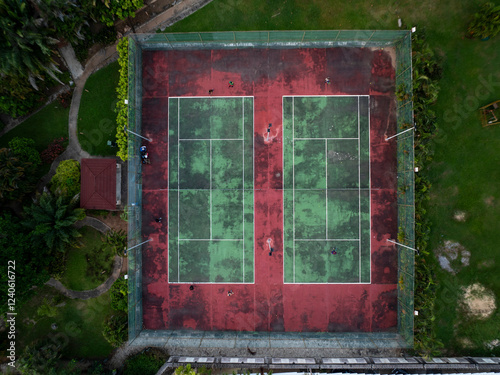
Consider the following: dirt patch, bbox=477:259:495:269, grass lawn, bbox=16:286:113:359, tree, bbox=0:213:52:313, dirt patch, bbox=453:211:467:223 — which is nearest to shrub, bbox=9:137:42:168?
tree, bbox=0:213:52:313

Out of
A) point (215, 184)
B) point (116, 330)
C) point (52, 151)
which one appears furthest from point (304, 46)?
point (116, 330)

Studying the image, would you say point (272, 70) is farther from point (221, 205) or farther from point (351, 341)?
point (351, 341)

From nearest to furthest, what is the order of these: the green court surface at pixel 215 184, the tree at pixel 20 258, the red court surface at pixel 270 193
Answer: the tree at pixel 20 258 < the red court surface at pixel 270 193 < the green court surface at pixel 215 184

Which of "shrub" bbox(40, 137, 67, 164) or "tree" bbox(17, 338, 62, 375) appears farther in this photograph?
"shrub" bbox(40, 137, 67, 164)

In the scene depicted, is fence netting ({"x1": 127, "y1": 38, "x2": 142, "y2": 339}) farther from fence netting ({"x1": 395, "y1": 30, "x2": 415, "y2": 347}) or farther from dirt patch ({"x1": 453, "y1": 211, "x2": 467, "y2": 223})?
dirt patch ({"x1": 453, "y1": 211, "x2": 467, "y2": 223})

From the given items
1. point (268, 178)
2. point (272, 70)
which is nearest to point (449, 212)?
point (268, 178)

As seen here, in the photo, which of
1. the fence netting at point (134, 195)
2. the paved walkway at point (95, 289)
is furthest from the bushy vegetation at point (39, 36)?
the paved walkway at point (95, 289)

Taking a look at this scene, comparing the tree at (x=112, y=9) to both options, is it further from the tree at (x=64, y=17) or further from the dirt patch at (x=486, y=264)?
the dirt patch at (x=486, y=264)
